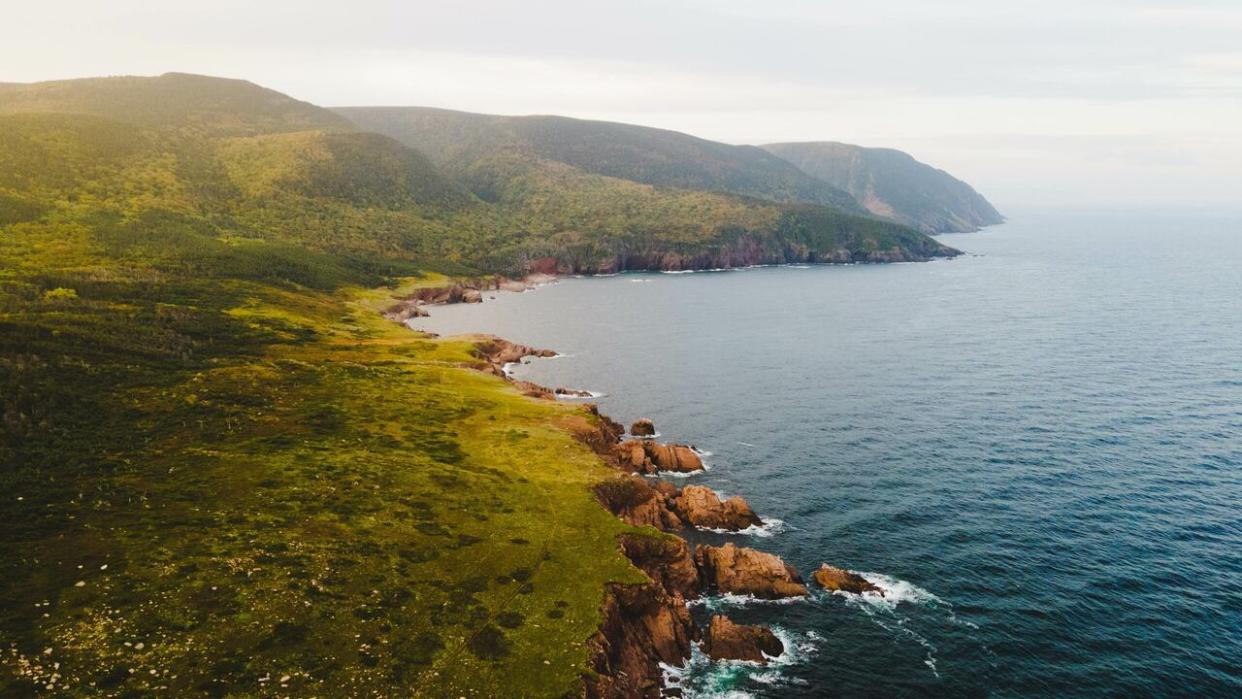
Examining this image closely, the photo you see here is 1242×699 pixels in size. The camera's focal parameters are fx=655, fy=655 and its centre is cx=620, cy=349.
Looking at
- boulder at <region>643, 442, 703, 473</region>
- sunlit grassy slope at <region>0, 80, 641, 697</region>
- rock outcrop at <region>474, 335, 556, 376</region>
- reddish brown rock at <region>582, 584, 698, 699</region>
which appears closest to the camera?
sunlit grassy slope at <region>0, 80, 641, 697</region>

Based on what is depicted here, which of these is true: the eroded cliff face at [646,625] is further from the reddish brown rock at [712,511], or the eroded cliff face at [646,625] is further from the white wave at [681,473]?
the white wave at [681,473]

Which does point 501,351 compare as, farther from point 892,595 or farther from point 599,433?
point 892,595

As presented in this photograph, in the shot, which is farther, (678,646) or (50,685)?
(678,646)

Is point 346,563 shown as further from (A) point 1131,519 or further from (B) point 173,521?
(A) point 1131,519

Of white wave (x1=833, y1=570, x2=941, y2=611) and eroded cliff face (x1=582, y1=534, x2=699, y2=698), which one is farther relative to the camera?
white wave (x1=833, y1=570, x2=941, y2=611)

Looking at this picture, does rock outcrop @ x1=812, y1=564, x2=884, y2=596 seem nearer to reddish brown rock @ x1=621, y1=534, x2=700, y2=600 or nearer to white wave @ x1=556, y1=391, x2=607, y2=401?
reddish brown rock @ x1=621, y1=534, x2=700, y2=600

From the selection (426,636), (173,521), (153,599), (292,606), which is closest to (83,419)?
(173,521)

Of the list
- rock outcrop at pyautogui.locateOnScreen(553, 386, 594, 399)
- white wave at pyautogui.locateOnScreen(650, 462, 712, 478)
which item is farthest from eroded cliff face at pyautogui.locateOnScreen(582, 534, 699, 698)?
rock outcrop at pyautogui.locateOnScreen(553, 386, 594, 399)
